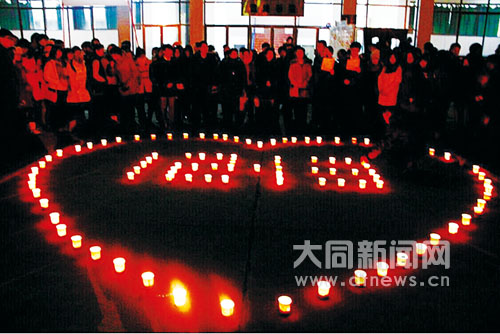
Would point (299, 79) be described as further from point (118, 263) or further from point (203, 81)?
point (118, 263)

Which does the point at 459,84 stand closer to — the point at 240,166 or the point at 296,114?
the point at 296,114

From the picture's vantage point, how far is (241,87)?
1019 cm

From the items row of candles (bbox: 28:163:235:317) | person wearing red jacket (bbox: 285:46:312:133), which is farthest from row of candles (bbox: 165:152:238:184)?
person wearing red jacket (bbox: 285:46:312:133)

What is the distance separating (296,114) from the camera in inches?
401

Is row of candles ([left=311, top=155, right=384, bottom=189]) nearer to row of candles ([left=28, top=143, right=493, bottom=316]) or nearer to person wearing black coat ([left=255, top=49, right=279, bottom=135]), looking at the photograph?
row of candles ([left=28, top=143, right=493, bottom=316])

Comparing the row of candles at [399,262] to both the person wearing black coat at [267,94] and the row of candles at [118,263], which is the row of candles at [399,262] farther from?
the person wearing black coat at [267,94]

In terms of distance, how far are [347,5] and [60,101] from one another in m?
13.3

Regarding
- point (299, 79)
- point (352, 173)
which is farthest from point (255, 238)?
point (299, 79)

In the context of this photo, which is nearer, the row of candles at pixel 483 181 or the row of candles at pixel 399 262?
the row of candles at pixel 399 262

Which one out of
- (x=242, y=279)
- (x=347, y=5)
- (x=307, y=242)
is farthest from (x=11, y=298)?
(x=347, y=5)

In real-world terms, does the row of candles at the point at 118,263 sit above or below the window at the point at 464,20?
below

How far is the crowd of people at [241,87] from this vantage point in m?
9.02

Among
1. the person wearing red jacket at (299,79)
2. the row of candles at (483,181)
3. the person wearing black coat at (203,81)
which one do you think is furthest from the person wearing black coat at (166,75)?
the row of candles at (483,181)

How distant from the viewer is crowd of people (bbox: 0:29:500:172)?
902cm
